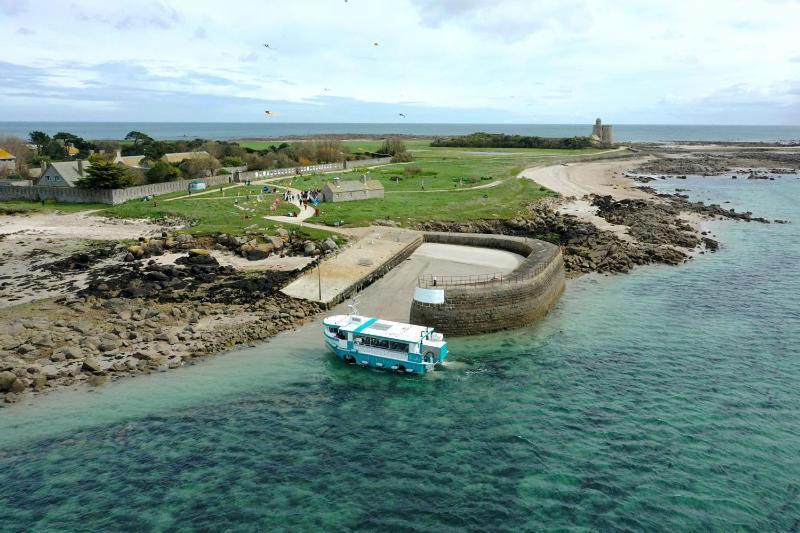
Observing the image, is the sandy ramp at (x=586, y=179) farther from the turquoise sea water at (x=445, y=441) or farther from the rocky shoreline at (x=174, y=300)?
the turquoise sea water at (x=445, y=441)

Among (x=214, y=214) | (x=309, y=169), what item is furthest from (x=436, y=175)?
(x=214, y=214)

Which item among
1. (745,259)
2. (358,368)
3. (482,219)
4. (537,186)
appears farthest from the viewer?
(537,186)

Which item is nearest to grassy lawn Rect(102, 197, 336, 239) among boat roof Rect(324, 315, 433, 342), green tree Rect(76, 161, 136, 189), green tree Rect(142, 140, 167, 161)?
green tree Rect(76, 161, 136, 189)

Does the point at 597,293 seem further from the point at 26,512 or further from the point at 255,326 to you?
the point at 26,512

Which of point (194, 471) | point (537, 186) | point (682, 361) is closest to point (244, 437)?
point (194, 471)

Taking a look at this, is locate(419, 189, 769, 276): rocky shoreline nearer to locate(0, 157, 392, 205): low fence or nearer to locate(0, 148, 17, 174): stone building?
locate(0, 157, 392, 205): low fence

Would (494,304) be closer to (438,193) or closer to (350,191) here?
(350,191)
